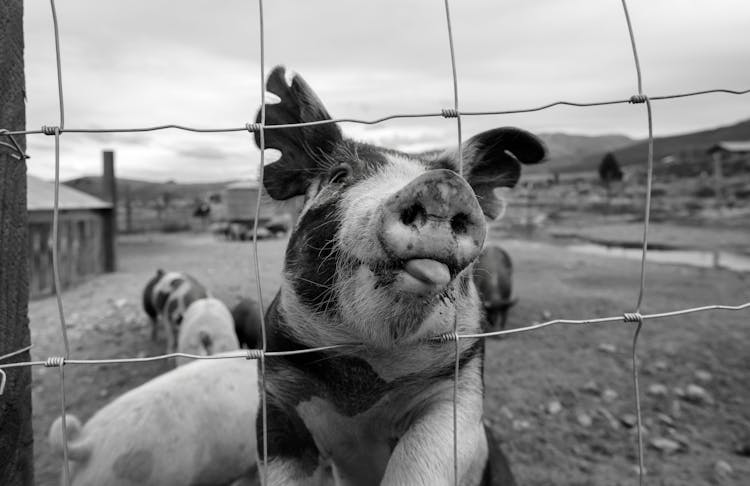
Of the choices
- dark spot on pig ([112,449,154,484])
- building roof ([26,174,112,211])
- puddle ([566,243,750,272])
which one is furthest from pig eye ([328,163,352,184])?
puddle ([566,243,750,272])

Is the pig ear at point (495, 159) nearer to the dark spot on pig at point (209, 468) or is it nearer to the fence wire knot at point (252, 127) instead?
the fence wire knot at point (252, 127)

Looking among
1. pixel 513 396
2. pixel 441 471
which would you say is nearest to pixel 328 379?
pixel 441 471

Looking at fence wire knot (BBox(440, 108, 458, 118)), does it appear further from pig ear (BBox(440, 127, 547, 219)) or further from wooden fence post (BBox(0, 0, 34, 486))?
wooden fence post (BBox(0, 0, 34, 486))

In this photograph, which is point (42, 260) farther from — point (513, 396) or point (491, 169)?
point (491, 169)

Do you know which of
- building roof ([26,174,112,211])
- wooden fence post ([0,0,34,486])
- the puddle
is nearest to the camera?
wooden fence post ([0,0,34,486])

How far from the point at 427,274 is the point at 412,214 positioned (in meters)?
0.12

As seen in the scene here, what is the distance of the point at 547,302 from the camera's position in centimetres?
709

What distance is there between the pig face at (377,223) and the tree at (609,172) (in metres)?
20.5

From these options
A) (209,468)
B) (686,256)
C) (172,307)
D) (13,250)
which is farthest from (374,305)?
(686,256)

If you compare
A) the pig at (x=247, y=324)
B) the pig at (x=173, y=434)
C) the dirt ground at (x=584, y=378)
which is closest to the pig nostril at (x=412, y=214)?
the pig at (x=173, y=434)

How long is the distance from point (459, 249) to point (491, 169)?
75cm

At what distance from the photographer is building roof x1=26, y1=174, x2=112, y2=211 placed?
702 centimetres

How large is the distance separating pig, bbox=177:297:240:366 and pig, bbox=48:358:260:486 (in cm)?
99

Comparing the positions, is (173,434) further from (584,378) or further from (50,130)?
(584,378)
